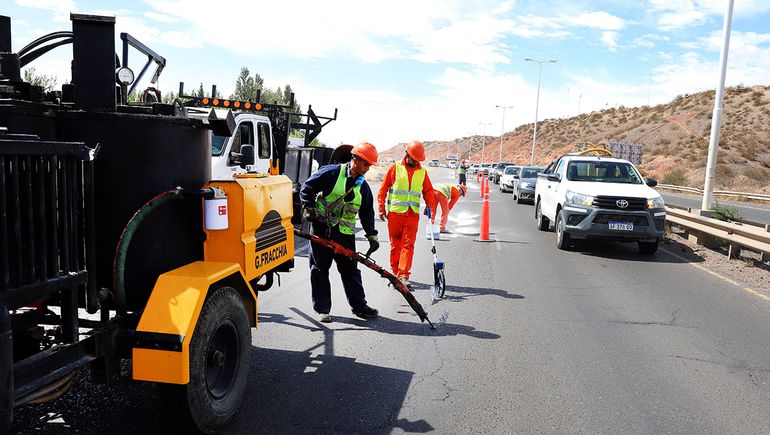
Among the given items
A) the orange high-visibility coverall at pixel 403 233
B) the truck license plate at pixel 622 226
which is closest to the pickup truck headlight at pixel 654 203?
the truck license plate at pixel 622 226

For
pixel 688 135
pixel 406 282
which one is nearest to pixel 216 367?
pixel 406 282

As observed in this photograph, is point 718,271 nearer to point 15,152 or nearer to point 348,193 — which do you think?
point 348,193

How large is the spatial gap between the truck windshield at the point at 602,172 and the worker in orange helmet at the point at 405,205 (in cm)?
556

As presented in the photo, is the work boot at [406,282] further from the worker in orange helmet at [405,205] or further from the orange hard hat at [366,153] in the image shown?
the orange hard hat at [366,153]

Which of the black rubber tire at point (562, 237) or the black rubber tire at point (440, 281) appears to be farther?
the black rubber tire at point (562, 237)

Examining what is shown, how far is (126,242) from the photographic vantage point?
310cm

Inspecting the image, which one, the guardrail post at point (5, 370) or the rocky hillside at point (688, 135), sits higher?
the rocky hillside at point (688, 135)

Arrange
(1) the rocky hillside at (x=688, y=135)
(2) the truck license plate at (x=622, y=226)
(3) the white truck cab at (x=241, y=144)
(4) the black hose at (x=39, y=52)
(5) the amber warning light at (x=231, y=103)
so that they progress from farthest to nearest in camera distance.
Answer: (1) the rocky hillside at (x=688, y=135), (5) the amber warning light at (x=231, y=103), (2) the truck license plate at (x=622, y=226), (3) the white truck cab at (x=241, y=144), (4) the black hose at (x=39, y=52)

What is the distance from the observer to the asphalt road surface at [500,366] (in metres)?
3.85

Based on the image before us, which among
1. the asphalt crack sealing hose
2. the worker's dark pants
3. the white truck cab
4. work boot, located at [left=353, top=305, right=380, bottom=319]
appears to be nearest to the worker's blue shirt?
the worker's dark pants

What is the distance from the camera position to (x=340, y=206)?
615 cm

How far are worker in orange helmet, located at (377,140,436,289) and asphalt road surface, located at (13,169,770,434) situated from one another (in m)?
0.47

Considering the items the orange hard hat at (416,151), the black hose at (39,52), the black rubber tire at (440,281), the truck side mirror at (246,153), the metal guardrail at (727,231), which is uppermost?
the black hose at (39,52)

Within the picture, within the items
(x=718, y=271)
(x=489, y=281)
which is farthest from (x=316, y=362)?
(x=718, y=271)
